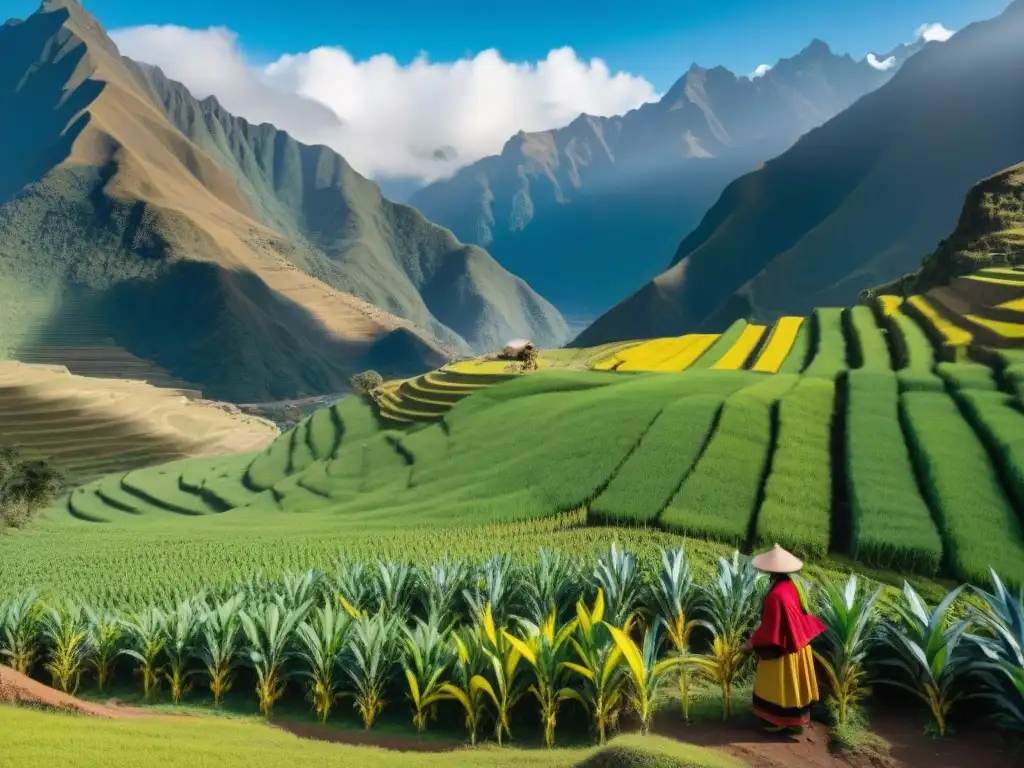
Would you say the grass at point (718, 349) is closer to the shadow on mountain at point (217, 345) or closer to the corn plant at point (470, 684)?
the corn plant at point (470, 684)

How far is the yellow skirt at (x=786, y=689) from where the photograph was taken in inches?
322

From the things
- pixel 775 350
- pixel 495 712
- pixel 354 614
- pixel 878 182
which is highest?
pixel 878 182

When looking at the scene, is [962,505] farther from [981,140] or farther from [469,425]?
[981,140]

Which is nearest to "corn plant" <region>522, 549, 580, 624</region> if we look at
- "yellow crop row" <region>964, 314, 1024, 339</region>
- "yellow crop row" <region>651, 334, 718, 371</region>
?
"yellow crop row" <region>964, 314, 1024, 339</region>

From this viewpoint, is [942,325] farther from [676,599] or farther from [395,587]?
[395,587]

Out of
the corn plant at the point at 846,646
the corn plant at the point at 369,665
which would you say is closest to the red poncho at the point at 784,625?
the corn plant at the point at 846,646

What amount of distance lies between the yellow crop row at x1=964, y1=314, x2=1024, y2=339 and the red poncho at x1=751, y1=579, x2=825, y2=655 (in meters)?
31.5

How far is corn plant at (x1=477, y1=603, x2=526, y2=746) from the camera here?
29.7 feet

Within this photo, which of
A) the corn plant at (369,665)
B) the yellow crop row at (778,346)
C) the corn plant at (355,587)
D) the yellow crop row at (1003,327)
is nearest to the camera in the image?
the corn plant at (369,665)

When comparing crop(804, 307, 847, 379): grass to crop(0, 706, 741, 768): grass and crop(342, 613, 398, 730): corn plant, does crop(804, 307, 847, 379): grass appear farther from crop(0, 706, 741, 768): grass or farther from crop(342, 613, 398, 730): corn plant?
crop(0, 706, 741, 768): grass

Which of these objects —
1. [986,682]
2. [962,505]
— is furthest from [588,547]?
[986,682]

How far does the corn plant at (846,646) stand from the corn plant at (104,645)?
11.7 m

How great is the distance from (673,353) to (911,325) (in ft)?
55.6

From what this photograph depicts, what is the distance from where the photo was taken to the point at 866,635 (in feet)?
30.7
